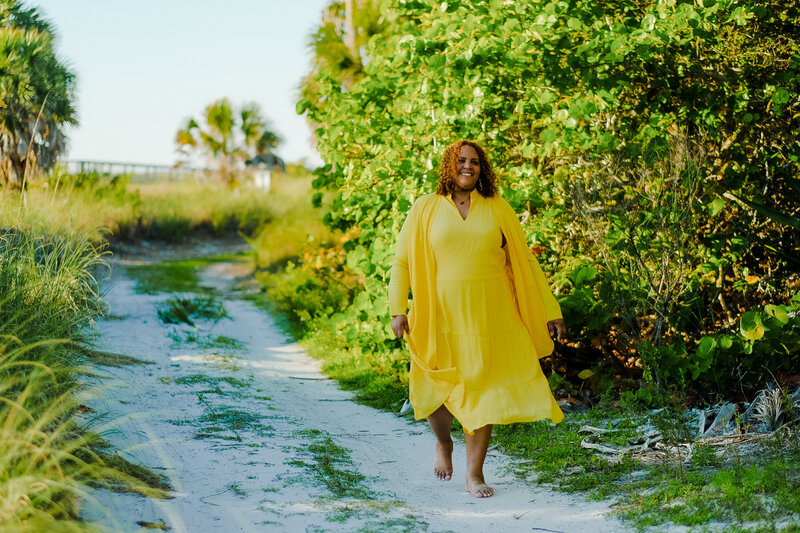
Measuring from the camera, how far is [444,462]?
4.48 m

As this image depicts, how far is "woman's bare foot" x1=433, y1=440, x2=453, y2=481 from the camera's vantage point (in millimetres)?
4484

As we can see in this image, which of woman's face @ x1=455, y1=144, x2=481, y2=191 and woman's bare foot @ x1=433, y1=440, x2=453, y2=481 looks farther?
woman's bare foot @ x1=433, y1=440, x2=453, y2=481

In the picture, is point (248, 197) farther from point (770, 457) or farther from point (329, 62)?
point (770, 457)

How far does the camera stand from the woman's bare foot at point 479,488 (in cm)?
422

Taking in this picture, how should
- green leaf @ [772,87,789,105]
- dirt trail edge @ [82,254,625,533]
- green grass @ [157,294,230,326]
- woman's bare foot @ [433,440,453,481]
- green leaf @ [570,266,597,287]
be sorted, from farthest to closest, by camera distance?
green grass @ [157,294,230,326] → green leaf @ [570,266,597,287] → green leaf @ [772,87,789,105] → woman's bare foot @ [433,440,453,481] → dirt trail edge @ [82,254,625,533]

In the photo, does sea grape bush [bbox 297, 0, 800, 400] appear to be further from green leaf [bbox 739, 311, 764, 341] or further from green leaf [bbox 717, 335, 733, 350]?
green leaf [bbox 739, 311, 764, 341]

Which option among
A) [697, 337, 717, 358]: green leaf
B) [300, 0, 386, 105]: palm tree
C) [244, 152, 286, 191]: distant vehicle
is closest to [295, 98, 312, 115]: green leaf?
[697, 337, 717, 358]: green leaf

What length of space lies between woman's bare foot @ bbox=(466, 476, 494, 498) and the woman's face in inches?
58.4

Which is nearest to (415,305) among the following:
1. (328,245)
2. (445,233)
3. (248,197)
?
(445,233)

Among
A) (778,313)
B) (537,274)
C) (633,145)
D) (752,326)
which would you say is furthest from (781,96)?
(537,274)

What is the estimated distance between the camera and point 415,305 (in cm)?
439

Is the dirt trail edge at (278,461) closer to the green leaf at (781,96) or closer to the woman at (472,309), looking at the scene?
the woman at (472,309)

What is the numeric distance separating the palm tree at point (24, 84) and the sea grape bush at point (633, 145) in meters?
3.72

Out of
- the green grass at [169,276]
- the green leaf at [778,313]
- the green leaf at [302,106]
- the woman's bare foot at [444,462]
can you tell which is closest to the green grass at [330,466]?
the woman's bare foot at [444,462]
